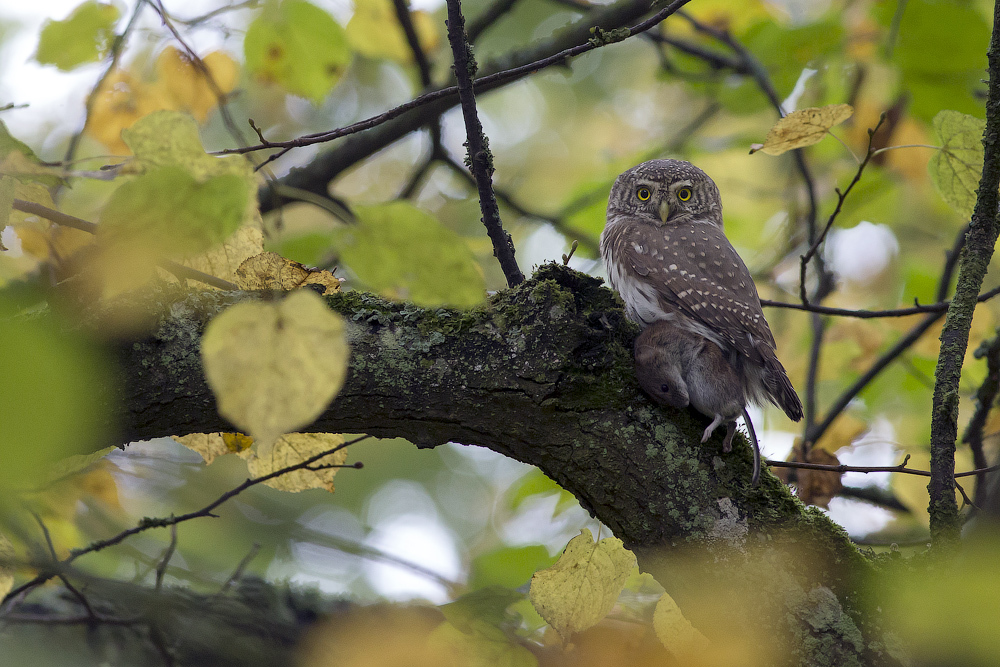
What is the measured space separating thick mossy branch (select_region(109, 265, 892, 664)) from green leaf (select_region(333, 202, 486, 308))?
2.65 feet

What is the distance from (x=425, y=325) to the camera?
1.88 meters

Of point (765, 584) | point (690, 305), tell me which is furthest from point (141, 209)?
point (690, 305)

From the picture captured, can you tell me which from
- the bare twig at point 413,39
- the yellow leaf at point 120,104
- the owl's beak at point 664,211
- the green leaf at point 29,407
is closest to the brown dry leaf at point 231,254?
the green leaf at point 29,407

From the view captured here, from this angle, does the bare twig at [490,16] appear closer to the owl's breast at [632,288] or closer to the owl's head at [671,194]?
the owl's head at [671,194]

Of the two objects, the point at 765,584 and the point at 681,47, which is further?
the point at 681,47

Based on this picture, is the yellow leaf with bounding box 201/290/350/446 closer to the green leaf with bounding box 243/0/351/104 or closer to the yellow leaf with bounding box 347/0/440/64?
the green leaf with bounding box 243/0/351/104

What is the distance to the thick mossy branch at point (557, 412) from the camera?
179 centimetres

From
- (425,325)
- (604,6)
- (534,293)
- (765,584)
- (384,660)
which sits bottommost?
(384,660)

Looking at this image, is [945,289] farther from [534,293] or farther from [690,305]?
[534,293]

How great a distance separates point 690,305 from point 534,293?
90 centimetres

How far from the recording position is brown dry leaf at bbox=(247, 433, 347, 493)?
2.02 meters

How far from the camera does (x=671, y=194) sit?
12.1ft

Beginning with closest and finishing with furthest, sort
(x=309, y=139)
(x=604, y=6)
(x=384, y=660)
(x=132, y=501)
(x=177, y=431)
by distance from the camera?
(x=309, y=139)
(x=177, y=431)
(x=384, y=660)
(x=604, y=6)
(x=132, y=501)

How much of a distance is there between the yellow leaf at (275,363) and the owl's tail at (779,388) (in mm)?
1760
